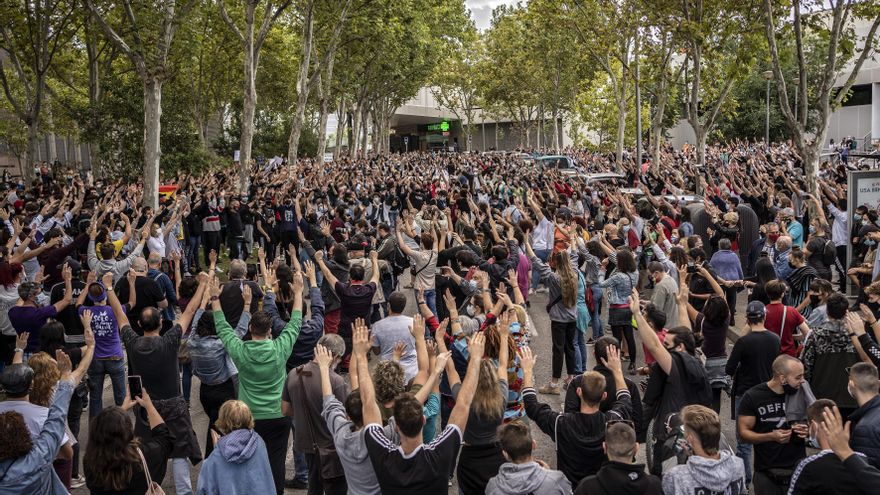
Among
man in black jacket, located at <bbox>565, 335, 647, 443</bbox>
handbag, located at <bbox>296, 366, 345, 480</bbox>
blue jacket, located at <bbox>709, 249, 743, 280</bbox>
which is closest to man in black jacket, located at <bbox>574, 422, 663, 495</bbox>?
man in black jacket, located at <bbox>565, 335, 647, 443</bbox>

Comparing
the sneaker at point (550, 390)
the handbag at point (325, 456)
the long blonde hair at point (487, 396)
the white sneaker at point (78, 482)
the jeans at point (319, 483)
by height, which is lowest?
the white sneaker at point (78, 482)

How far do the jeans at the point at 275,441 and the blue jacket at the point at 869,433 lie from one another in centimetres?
401

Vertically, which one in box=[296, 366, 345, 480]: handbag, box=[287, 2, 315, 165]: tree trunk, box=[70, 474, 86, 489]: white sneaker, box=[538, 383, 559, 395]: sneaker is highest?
box=[287, 2, 315, 165]: tree trunk

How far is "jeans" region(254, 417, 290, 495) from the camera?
20.4 ft

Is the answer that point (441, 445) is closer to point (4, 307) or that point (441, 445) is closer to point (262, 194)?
point (4, 307)

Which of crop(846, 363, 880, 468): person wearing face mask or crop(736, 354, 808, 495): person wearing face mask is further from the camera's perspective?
crop(736, 354, 808, 495): person wearing face mask

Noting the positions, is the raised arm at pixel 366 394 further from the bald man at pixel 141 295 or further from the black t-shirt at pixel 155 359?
the bald man at pixel 141 295

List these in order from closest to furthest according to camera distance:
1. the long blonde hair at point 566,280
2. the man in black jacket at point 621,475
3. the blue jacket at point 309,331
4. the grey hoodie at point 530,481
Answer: the man in black jacket at point 621,475
the grey hoodie at point 530,481
the blue jacket at point 309,331
the long blonde hair at point 566,280

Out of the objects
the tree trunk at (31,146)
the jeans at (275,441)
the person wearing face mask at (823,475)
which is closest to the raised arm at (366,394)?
the jeans at (275,441)

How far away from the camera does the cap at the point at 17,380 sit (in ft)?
16.9

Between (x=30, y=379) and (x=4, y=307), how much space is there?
431cm

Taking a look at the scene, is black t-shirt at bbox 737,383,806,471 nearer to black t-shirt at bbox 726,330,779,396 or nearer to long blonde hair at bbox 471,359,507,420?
black t-shirt at bbox 726,330,779,396

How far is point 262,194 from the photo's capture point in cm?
2144

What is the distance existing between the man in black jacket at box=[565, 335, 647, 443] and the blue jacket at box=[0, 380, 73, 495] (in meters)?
3.17
